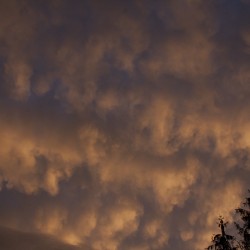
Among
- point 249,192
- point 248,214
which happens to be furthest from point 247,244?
point 249,192

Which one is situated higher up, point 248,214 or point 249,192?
point 249,192

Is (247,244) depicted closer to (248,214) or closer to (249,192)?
(248,214)

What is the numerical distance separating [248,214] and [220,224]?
251 centimetres

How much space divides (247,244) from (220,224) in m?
2.61

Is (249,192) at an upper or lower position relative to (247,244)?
upper

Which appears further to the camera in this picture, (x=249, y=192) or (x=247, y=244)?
(x=249, y=192)

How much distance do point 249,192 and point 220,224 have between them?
4.34m

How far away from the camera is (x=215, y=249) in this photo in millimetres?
32000

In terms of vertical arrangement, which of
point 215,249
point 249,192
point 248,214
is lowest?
point 215,249

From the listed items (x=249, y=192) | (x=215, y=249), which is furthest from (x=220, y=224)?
(x=249, y=192)

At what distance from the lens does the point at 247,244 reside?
32438 millimetres

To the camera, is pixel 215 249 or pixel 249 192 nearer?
pixel 215 249

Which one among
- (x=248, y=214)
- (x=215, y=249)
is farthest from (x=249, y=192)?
(x=215, y=249)

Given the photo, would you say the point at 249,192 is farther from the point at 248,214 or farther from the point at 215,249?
the point at 215,249
